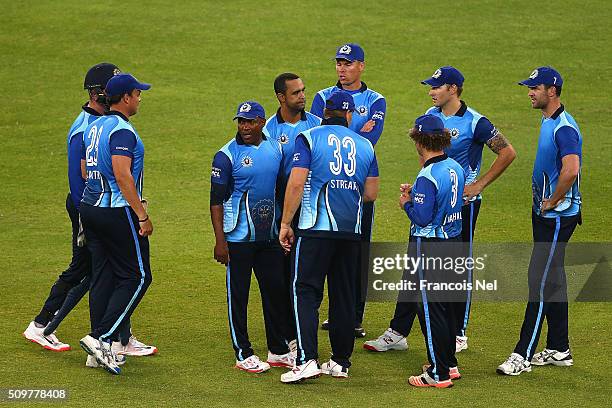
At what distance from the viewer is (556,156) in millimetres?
8461

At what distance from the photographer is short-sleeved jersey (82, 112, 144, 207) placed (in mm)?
8234

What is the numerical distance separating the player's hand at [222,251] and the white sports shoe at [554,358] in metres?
2.47

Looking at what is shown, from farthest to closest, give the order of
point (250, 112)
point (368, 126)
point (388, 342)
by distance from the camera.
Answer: point (368, 126), point (388, 342), point (250, 112)

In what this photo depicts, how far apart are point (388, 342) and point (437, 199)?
1.64m

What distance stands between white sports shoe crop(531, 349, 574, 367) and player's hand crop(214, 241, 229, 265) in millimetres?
2473

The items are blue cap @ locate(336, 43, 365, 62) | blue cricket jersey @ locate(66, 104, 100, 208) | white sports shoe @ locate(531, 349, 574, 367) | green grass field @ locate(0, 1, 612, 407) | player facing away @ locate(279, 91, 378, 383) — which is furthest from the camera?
blue cap @ locate(336, 43, 365, 62)

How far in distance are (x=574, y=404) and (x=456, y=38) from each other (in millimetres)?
13741

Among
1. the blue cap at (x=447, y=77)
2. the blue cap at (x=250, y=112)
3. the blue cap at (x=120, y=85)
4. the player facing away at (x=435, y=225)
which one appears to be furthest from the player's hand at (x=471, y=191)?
the blue cap at (x=120, y=85)

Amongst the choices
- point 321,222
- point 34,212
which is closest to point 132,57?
point 34,212

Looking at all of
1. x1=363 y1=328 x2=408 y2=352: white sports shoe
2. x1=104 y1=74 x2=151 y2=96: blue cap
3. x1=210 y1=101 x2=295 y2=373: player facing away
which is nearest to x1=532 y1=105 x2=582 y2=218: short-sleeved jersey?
x1=363 y1=328 x2=408 y2=352: white sports shoe

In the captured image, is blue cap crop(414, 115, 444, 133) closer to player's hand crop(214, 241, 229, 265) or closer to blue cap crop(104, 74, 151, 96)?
player's hand crop(214, 241, 229, 265)

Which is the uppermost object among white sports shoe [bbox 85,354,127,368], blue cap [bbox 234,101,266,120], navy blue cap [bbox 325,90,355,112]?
navy blue cap [bbox 325,90,355,112]

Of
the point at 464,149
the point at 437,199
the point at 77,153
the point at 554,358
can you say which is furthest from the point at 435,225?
the point at 77,153

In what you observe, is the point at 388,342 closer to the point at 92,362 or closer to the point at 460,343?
the point at 460,343
